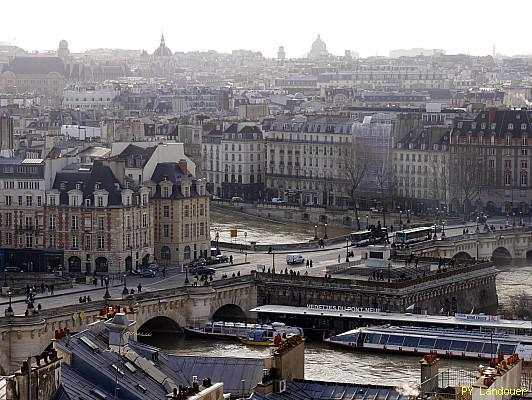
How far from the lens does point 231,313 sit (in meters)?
66.9

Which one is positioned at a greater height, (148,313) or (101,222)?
(101,222)

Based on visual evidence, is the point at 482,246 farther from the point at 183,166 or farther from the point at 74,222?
the point at 74,222

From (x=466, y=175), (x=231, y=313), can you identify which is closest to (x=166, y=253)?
(x=231, y=313)

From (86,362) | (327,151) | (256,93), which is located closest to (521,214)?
(327,151)

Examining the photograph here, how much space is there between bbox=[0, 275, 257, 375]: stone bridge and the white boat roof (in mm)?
1383

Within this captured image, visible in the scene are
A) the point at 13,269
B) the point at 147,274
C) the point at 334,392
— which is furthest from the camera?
the point at 13,269

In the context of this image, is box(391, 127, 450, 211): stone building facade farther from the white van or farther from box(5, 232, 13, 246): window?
box(5, 232, 13, 246): window

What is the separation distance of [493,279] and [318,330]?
10.6 m

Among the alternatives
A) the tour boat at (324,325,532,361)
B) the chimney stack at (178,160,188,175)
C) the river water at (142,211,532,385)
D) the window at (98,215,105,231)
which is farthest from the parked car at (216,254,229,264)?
the tour boat at (324,325,532,361)

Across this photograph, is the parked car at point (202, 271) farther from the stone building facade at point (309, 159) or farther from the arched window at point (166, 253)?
the stone building facade at point (309, 159)

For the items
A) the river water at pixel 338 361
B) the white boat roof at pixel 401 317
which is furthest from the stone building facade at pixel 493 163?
the white boat roof at pixel 401 317

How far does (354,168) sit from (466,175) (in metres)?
9.26

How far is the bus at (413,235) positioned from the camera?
267 feet

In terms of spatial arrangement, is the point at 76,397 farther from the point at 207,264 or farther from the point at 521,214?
the point at 521,214
